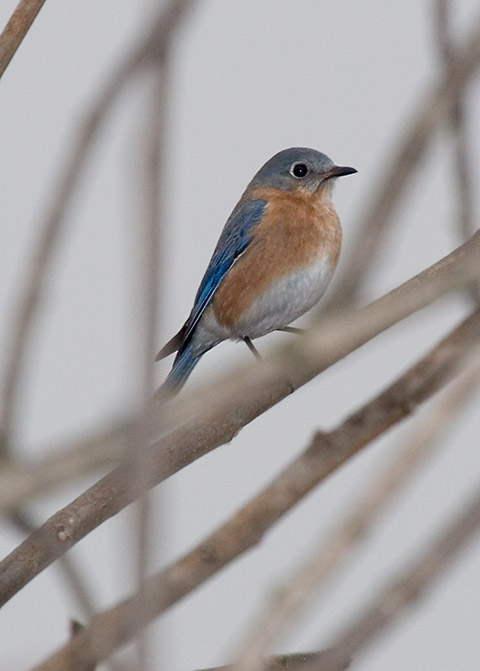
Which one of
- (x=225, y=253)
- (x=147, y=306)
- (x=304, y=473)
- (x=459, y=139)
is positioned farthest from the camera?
(x=225, y=253)

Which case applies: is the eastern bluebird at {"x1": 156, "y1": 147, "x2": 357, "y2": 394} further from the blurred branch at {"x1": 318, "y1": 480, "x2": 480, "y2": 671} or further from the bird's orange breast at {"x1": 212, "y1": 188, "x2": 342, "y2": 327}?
the blurred branch at {"x1": 318, "y1": 480, "x2": 480, "y2": 671}

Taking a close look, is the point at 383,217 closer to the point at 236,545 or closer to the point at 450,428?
the point at 450,428

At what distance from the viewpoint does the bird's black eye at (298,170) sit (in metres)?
3.50

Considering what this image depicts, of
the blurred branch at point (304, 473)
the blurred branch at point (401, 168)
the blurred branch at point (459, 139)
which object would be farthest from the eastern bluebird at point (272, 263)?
the blurred branch at point (401, 168)

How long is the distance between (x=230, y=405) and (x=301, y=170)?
105 inches

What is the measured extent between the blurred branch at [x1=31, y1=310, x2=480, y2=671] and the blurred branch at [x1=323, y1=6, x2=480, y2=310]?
1.27ft

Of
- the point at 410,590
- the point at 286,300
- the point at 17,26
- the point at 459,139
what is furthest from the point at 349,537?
the point at 286,300

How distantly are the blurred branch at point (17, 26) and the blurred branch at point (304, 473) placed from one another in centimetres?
65

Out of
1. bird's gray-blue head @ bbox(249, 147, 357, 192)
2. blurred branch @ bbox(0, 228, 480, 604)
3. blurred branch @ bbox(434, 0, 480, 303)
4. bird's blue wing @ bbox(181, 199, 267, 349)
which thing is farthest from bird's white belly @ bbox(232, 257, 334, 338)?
blurred branch @ bbox(434, 0, 480, 303)

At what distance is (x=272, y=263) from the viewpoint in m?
3.33

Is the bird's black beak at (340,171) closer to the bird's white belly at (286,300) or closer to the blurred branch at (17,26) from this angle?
the bird's white belly at (286,300)

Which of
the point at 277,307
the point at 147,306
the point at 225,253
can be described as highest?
the point at 147,306

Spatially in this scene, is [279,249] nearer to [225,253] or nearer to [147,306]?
[225,253]

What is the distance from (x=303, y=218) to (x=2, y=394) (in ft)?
8.25
